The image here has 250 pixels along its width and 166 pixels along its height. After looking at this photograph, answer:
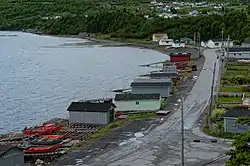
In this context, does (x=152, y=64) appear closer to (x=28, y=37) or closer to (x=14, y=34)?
(x=28, y=37)

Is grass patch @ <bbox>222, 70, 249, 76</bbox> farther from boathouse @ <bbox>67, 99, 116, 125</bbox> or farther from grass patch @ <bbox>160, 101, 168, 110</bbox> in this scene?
boathouse @ <bbox>67, 99, 116, 125</bbox>

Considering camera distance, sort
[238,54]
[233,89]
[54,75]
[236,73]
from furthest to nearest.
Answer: [238,54]
[54,75]
[236,73]
[233,89]

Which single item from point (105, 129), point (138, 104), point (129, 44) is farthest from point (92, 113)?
point (129, 44)

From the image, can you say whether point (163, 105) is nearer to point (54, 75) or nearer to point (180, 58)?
point (54, 75)

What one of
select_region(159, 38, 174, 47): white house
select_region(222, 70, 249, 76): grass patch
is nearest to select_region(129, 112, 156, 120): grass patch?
select_region(222, 70, 249, 76): grass patch

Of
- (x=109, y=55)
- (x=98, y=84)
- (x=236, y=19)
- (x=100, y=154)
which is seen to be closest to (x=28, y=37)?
(x=109, y=55)

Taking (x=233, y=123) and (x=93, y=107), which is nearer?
(x=233, y=123)
